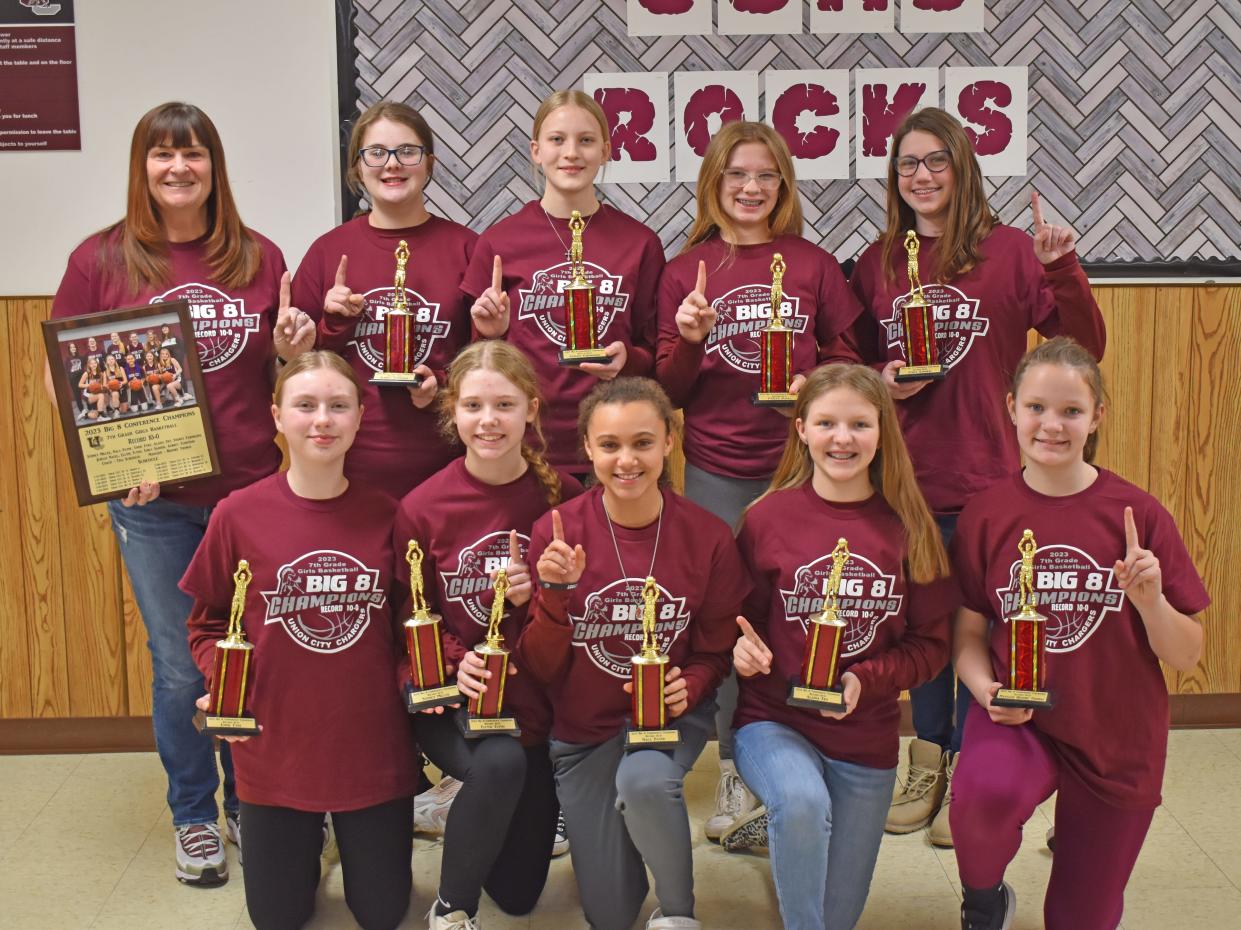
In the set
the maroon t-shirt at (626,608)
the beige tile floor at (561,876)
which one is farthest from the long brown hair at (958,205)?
the beige tile floor at (561,876)

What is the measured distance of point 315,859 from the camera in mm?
2824

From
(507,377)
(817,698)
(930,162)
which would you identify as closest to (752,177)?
(930,162)

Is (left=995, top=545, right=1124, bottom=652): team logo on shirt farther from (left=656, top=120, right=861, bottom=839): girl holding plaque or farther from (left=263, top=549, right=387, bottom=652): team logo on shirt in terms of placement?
(left=263, top=549, right=387, bottom=652): team logo on shirt

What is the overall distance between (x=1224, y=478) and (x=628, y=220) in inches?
81.9

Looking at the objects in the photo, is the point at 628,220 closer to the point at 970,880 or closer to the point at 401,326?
the point at 401,326

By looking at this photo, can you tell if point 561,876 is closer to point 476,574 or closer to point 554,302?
point 476,574

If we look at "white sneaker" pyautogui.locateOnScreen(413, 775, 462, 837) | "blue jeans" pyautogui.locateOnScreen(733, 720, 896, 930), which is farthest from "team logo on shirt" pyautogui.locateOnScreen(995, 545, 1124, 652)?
"white sneaker" pyautogui.locateOnScreen(413, 775, 462, 837)

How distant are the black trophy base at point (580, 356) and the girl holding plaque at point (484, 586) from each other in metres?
0.11

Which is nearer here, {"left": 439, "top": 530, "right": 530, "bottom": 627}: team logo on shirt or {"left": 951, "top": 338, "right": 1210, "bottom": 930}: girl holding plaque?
{"left": 951, "top": 338, "right": 1210, "bottom": 930}: girl holding plaque

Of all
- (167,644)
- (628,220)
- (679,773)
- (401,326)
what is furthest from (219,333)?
(679,773)

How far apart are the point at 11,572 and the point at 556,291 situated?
199cm

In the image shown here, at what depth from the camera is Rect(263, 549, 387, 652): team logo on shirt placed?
2676mm

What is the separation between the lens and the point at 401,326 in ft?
→ 9.62

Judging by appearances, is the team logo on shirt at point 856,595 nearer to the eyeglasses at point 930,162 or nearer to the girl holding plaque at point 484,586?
the girl holding plaque at point 484,586
